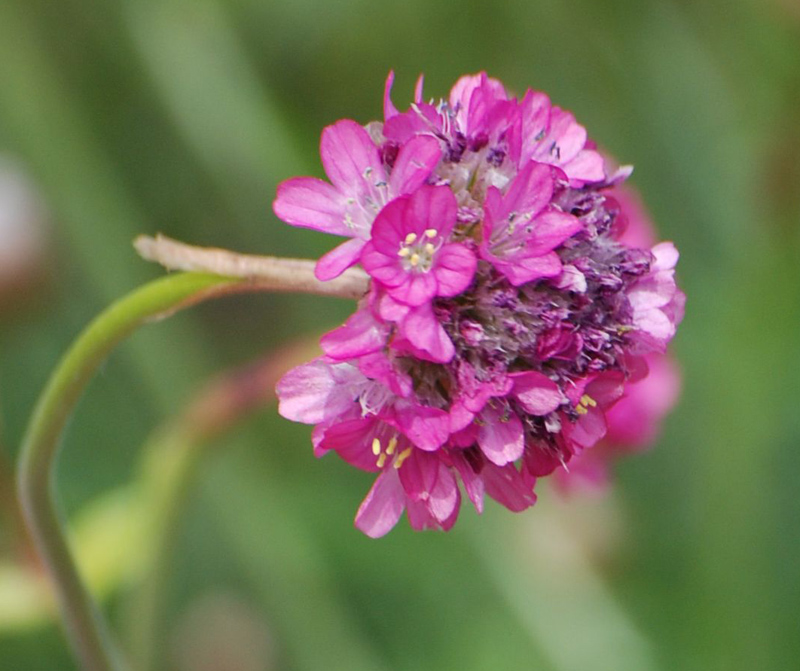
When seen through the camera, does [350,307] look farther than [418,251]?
Yes

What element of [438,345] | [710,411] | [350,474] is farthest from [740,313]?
[438,345]

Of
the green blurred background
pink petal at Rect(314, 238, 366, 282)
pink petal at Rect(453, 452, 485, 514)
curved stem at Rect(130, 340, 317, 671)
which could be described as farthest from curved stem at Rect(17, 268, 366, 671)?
the green blurred background

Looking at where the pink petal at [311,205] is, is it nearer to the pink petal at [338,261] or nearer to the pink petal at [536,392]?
the pink petal at [338,261]

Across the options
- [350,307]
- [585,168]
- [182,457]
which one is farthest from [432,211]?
[350,307]

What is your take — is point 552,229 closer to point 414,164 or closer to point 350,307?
point 414,164

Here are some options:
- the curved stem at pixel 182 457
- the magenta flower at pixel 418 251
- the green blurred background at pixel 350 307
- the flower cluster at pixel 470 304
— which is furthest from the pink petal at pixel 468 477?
the green blurred background at pixel 350 307

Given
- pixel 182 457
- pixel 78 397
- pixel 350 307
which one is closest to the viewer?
pixel 78 397
